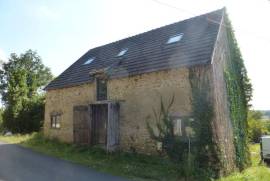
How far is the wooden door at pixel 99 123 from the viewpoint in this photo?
53.5 ft

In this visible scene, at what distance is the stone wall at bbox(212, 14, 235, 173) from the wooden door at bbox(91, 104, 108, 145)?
6985 millimetres

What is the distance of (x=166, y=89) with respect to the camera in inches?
510

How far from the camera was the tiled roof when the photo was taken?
1284 cm

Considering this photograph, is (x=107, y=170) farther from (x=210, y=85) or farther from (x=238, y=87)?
(x=238, y=87)

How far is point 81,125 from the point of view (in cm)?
1655

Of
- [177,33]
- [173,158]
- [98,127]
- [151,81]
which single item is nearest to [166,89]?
[151,81]

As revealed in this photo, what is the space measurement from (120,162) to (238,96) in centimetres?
680

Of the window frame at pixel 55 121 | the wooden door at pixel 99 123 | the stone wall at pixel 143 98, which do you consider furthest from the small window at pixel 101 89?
the window frame at pixel 55 121

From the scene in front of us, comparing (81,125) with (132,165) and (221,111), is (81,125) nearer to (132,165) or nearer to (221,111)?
(132,165)

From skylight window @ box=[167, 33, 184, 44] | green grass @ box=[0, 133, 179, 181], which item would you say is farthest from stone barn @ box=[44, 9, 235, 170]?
green grass @ box=[0, 133, 179, 181]

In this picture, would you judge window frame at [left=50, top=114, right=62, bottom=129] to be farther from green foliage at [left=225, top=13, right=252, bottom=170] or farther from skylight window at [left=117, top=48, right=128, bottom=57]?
green foliage at [left=225, top=13, right=252, bottom=170]

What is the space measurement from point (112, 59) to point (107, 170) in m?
8.72

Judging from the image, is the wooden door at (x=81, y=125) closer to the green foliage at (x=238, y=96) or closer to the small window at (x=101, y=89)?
the small window at (x=101, y=89)

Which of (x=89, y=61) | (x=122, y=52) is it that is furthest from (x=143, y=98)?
(x=89, y=61)
